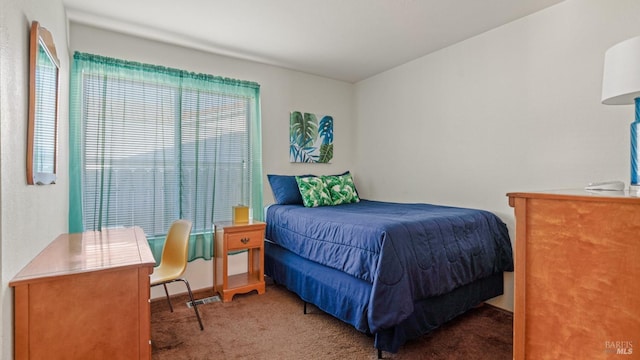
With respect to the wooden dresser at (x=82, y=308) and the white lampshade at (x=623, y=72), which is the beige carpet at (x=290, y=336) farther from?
the white lampshade at (x=623, y=72)

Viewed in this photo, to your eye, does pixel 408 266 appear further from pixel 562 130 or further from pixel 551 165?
pixel 562 130

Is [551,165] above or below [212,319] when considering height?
above

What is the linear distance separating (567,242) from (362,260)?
1218 millimetres

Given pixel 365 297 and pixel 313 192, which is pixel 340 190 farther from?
pixel 365 297

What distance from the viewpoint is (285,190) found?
3412 millimetres

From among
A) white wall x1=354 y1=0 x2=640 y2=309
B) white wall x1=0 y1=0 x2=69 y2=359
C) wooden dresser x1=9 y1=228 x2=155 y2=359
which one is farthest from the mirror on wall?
white wall x1=354 y1=0 x2=640 y2=309

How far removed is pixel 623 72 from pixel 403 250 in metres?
A: 1.30

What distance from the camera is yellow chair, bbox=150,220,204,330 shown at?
7.41 ft

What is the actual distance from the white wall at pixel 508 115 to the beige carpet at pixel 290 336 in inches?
24.3

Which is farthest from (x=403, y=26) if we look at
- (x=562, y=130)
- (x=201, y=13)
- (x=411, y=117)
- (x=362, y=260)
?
(x=362, y=260)

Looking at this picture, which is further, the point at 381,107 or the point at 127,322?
the point at 381,107

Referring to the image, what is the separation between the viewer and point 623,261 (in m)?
0.84

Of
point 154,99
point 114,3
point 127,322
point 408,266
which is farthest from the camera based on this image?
point 154,99

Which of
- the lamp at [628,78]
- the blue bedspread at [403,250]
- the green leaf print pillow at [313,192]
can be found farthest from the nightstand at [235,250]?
the lamp at [628,78]
